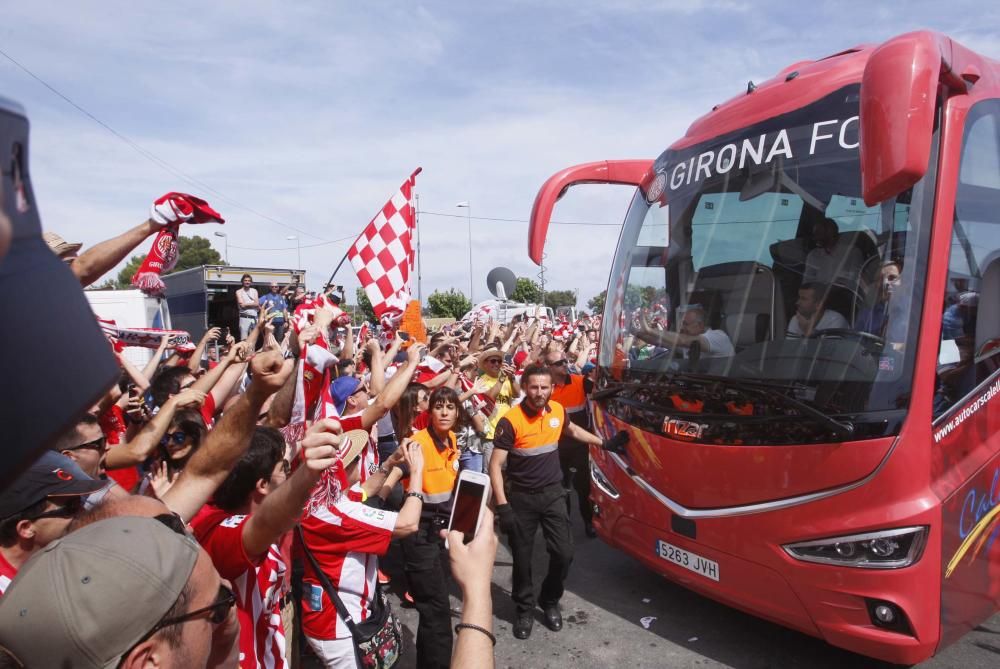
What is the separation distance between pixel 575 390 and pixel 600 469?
187cm

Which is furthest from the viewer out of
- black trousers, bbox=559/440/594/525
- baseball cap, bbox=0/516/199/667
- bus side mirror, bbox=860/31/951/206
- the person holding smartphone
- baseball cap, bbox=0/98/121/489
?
the person holding smartphone

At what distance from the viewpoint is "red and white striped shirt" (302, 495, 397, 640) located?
9.60 ft

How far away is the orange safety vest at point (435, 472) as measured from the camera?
13.6 ft

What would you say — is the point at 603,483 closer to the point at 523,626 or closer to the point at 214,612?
the point at 523,626

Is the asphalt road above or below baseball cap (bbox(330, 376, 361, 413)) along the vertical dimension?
below

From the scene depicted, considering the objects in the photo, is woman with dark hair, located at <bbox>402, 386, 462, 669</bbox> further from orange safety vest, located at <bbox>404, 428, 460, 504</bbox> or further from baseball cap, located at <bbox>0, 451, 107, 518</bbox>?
baseball cap, located at <bbox>0, 451, 107, 518</bbox>

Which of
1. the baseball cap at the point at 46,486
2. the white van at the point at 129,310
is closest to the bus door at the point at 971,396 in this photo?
the baseball cap at the point at 46,486

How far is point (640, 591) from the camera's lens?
190 inches

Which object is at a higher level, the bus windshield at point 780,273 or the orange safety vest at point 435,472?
the bus windshield at point 780,273

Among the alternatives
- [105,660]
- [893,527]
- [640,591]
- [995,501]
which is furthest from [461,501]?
[640,591]

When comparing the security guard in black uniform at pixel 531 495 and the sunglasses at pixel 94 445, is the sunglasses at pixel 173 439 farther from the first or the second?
the security guard in black uniform at pixel 531 495

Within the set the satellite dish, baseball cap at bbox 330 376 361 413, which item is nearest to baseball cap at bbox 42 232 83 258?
baseball cap at bbox 330 376 361 413

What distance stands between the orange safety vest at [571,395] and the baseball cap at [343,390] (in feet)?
6.19

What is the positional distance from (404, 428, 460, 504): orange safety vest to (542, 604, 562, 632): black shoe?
3.46 ft
